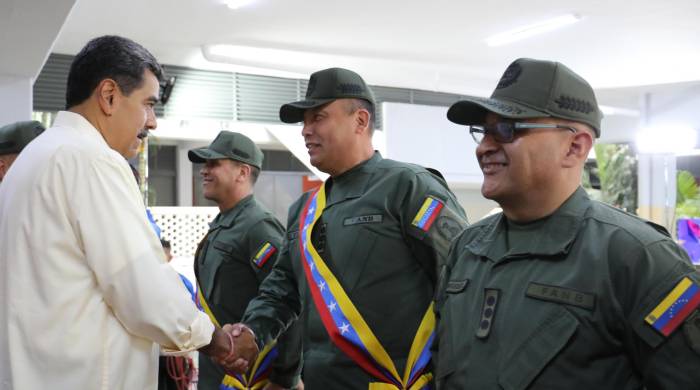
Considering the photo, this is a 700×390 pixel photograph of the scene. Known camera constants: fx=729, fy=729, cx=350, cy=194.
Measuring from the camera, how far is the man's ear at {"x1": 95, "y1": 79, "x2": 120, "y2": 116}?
2.27 meters

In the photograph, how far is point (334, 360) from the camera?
2615mm

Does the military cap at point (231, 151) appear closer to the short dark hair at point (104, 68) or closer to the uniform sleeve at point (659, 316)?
the short dark hair at point (104, 68)

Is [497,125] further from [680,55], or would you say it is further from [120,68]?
[680,55]

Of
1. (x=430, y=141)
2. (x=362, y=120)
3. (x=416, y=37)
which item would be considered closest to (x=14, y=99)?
(x=362, y=120)

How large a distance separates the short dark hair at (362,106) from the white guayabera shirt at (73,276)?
1.18 m

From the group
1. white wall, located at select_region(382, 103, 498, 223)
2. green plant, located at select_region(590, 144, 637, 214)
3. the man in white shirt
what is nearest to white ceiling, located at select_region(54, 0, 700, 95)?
white wall, located at select_region(382, 103, 498, 223)

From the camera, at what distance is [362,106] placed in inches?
121

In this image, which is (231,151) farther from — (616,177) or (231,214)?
(616,177)

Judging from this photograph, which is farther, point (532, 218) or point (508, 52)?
point (508, 52)

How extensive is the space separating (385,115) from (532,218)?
11.5 meters

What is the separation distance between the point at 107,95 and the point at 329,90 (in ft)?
3.32

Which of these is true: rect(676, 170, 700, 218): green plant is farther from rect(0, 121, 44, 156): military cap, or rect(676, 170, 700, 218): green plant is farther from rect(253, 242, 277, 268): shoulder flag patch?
rect(0, 121, 44, 156): military cap

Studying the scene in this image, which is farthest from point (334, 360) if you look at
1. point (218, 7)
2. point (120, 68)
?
point (218, 7)

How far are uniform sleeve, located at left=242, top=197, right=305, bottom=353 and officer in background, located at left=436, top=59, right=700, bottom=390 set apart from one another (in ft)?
3.89
